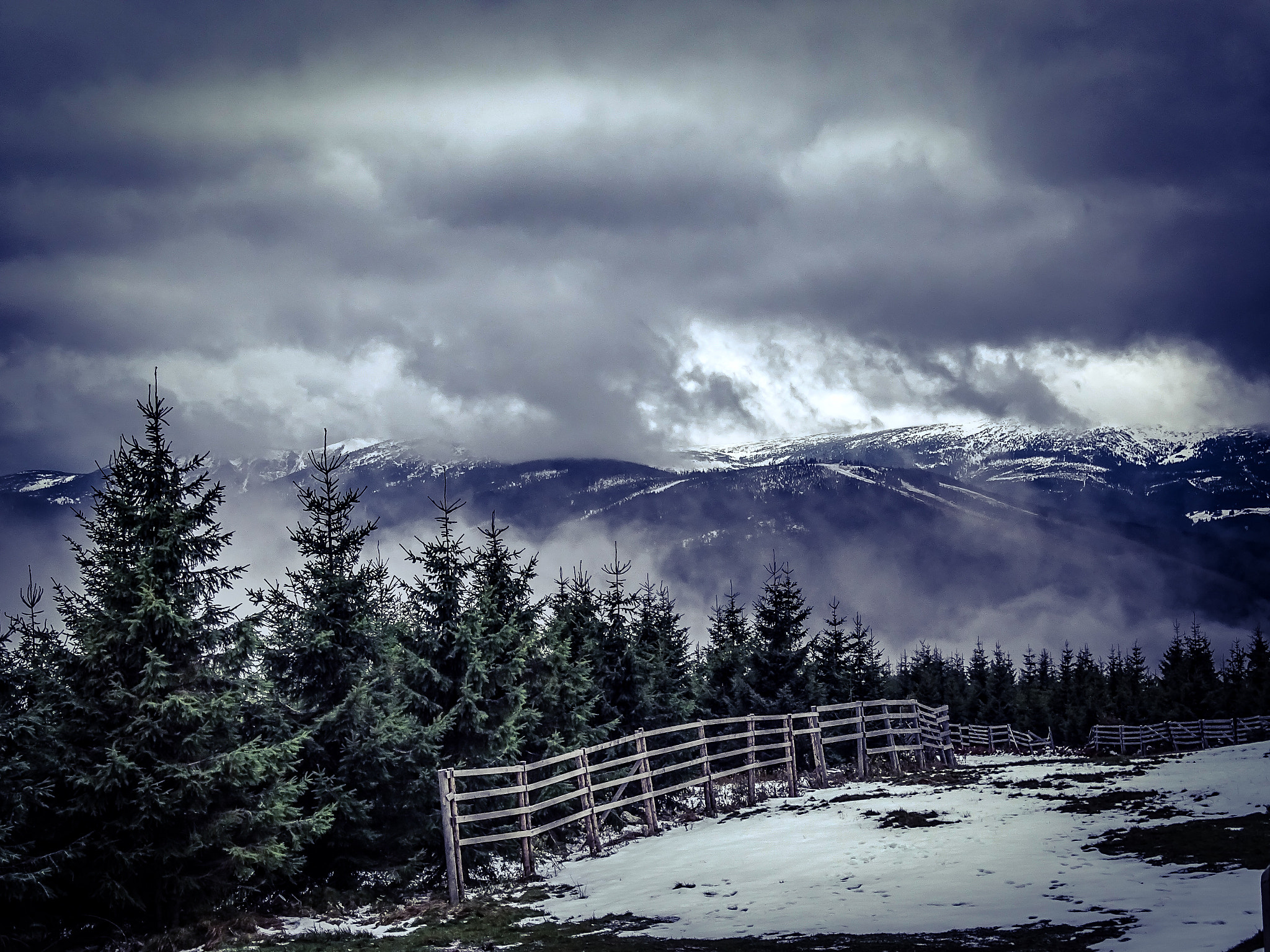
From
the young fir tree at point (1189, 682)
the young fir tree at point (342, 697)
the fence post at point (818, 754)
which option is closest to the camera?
the young fir tree at point (342, 697)

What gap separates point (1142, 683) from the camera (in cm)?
9306

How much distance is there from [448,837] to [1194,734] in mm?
41395

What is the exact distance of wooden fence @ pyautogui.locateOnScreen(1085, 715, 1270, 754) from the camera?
1695 inches

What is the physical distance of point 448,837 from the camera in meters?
14.8

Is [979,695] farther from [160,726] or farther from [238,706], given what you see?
[160,726]

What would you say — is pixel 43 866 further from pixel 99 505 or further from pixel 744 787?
pixel 744 787

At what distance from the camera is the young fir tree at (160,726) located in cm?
1338

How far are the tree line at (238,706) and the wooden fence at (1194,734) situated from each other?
31.0 metres

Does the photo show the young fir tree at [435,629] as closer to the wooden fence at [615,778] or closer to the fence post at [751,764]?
the wooden fence at [615,778]

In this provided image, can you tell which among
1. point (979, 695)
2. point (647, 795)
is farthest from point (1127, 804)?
point (979, 695)

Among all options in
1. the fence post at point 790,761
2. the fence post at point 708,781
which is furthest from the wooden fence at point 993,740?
the fence post at point 708,781

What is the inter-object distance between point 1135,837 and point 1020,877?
246 centimetres

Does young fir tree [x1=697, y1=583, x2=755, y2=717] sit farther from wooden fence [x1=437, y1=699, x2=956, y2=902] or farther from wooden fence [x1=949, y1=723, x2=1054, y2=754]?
wooden fence [x1=949, y1=723, x2=1054, y2=754]

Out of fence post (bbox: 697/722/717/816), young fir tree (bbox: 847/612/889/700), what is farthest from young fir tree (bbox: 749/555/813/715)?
fence post (bbox: 697/722/717/816)
